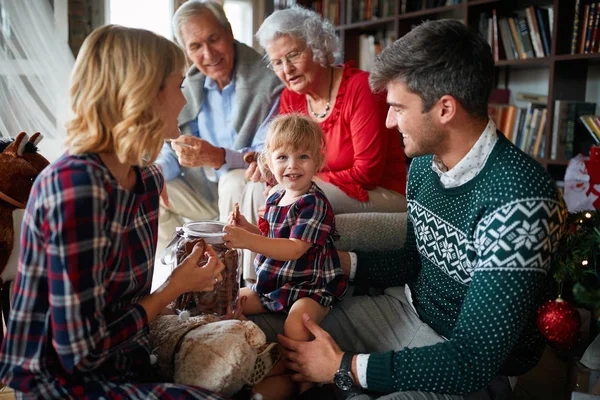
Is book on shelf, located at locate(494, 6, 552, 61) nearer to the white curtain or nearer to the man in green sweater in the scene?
the man in green sweater

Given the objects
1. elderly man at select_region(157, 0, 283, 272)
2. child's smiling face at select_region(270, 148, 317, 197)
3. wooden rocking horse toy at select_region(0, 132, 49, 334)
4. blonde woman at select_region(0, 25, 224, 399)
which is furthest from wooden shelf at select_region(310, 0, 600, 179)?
wooden rocking horse toy at select_region(0, 132, 49, 334)

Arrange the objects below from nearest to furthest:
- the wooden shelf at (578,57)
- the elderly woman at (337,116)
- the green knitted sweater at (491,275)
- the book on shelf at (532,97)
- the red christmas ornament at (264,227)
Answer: the green knitted sweater at (491,275)
the red christmas ornament at (264,227)
the elderly woman at (337,116)
the wooden shelf at (578,57)
the book on shelf at (532,97)

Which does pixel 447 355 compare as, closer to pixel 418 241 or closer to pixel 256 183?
pixel 418 241

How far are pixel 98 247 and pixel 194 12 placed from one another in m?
1.81

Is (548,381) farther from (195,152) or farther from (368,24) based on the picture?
(368,24)

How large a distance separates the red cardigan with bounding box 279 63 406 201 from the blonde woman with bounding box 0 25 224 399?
1120mm

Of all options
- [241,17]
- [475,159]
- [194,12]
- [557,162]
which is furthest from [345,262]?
[241,17]

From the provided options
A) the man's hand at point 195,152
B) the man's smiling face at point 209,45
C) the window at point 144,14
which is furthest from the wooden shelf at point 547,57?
the man's hand at point 195,152

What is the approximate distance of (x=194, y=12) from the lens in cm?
253

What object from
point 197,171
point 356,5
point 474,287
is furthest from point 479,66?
point 356,5

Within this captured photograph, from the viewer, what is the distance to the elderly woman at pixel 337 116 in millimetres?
2166

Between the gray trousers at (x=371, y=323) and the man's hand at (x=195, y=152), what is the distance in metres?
1.01

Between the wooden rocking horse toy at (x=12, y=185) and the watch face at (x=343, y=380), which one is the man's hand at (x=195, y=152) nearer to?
the wooden rocking horse toy at (x=12, y=185)

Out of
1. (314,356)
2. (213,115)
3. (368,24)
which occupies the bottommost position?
(314,356)
